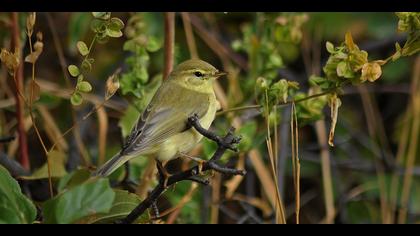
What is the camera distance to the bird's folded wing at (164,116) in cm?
217

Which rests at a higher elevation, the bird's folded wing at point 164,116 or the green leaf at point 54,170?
the bird's folded wing at point 164,116

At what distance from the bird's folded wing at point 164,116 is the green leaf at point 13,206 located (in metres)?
0.62

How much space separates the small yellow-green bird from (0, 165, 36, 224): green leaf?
0.57 meters

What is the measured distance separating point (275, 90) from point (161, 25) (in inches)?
58.1

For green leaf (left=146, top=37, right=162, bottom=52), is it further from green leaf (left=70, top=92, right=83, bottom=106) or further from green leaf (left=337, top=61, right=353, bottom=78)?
green leaf (left=337, top=61, right=353, bottom=78)

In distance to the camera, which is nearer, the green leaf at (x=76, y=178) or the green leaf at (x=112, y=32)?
the green leaf at (x=112, y=32)

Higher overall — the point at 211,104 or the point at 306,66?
the point at 306,66

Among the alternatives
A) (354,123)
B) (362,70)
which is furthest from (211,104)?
(354,123)

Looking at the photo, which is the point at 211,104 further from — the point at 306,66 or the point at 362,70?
the point at 306,66

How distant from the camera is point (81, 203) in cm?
140

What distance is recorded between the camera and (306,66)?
3.82 metres

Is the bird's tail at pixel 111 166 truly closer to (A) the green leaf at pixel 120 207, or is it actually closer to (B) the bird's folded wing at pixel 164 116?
(B) the bird's folded wing at pixel 164 116

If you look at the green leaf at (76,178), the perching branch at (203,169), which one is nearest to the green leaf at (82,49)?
the perching branch at (203,169)

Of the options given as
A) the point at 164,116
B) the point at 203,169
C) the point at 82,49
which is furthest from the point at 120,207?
the point at 164,116
